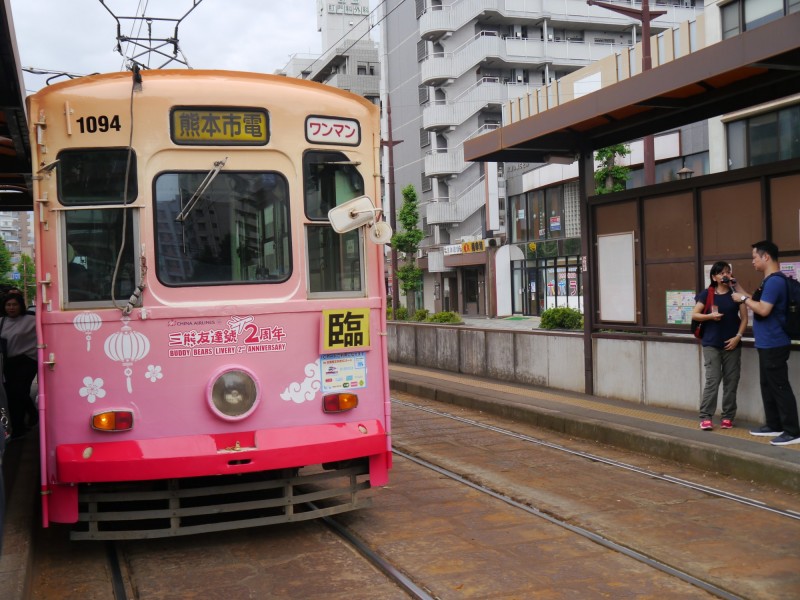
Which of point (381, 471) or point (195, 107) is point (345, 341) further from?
point (195, 107)

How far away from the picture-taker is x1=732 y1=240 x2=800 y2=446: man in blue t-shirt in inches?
314

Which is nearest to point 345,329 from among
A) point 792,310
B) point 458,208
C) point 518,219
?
point 792,310

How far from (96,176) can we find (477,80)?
42.4m

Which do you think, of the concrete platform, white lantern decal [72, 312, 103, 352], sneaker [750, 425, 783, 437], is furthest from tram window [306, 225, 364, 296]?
sneaker [750, 425, 783, 437]

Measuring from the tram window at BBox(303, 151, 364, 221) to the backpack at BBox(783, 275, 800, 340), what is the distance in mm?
4392

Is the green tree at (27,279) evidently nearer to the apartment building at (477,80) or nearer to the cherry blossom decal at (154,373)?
the apartment building at (477,80)

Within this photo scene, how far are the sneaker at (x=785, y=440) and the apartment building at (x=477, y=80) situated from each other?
3614 cm

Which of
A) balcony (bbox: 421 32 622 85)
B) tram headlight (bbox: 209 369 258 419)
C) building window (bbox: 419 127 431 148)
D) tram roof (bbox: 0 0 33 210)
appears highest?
balcony (bbox: 421 32 622 85)

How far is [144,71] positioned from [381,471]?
316 centimetres

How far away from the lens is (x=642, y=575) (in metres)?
5.07

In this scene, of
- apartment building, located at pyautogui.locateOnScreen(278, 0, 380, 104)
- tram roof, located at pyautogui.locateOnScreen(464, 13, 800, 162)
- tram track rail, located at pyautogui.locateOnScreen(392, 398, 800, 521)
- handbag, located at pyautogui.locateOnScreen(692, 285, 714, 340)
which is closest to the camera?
tram track rail, located at pyautogui.locateOnScreen(392, 398, 800, 521)

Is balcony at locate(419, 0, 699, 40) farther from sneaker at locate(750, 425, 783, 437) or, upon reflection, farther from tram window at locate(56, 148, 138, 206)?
tram window at locate(56, 148, 138, 206)

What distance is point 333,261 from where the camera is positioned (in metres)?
5.98

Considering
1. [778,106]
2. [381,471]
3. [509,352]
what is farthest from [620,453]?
[778,106]
